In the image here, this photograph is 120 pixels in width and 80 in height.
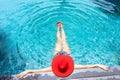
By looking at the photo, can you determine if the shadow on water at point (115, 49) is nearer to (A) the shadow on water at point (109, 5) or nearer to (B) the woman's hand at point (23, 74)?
(A) the shadow on water at point (109, 5)

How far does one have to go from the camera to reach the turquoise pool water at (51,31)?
3.65 m

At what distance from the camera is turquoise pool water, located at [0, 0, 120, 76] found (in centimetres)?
365

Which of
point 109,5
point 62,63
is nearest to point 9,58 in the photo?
point 62,63

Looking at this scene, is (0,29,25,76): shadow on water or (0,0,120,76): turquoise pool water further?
(0,0,120,76): turquoise pool water

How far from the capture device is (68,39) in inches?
154

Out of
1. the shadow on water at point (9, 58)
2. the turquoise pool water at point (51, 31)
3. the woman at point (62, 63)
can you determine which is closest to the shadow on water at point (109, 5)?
the turquoise pool water at point (51, 31)

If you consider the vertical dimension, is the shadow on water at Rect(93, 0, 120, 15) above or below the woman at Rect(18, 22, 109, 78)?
above

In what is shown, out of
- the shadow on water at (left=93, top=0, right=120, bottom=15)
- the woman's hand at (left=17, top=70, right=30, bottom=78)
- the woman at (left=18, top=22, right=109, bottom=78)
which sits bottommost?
the woman's hand at (left=17, top=70, right=30, bottom=78)

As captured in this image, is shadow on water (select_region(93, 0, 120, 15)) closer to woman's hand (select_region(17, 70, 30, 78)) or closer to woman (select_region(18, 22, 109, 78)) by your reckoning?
woman (select_region(18, 22, 109, 78))

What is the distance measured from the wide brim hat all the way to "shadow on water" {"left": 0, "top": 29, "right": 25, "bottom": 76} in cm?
55

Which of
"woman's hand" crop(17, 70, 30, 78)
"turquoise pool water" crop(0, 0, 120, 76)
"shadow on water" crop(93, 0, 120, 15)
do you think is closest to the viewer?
"woman's hand" crop(17, 70, 30, 78)

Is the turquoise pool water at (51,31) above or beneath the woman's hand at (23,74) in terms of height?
→ above

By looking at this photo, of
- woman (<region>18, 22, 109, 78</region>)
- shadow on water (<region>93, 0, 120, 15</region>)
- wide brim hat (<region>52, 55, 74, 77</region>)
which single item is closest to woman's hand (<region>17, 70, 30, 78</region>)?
woman (<region>18, 22, 109, 78</region>)

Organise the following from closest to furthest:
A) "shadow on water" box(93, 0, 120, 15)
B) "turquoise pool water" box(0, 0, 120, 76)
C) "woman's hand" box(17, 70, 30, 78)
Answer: "woman's hand" box(17, 70, 30, 78), "turquoise pool water" box(0, 0, 120, 76), "shadow on water" box(93, 0, 120, 15)
